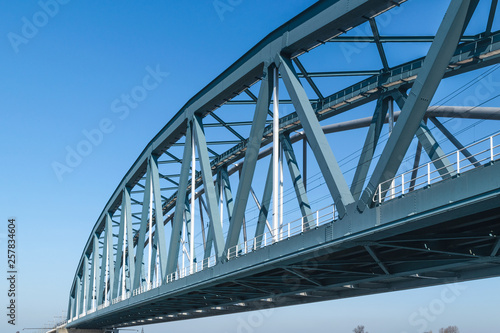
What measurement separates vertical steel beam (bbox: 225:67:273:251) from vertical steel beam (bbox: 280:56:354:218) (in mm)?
3147

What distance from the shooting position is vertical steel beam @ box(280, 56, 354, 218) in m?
18.8

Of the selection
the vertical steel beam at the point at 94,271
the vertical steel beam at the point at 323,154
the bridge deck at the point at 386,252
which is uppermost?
the vertical steel beam at the point at 94,271

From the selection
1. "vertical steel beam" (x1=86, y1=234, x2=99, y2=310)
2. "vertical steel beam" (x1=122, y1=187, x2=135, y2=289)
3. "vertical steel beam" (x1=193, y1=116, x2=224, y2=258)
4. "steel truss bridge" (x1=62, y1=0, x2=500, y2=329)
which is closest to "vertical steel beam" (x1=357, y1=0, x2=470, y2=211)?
"steel truss bridge" (x1=62, y1=0, x2=500, y2=329)

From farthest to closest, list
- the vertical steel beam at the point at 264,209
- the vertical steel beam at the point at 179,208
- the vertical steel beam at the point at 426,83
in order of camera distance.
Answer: the vertical steel beam at the point at 179,208
the vertical steel beam at the point at 264,209
the vertical steel beam at the point at 426,83

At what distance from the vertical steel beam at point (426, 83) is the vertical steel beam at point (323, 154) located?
2773 mm

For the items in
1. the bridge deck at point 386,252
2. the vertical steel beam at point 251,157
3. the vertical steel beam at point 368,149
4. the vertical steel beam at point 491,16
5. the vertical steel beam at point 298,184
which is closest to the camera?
the bridge deck at point 386,252

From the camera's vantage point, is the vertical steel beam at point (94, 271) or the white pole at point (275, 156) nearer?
the white pole at point (275, 156)

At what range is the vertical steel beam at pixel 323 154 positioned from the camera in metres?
18.8

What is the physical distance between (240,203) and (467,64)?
40.3 feet

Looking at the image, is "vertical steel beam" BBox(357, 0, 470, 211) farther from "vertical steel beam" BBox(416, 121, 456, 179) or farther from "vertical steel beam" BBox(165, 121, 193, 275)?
"vertical steel beam" BBox(165, 121, 193, 275)

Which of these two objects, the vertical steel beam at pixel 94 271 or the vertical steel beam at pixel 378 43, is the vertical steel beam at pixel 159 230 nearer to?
the vertical steel beam at pixel 378 43

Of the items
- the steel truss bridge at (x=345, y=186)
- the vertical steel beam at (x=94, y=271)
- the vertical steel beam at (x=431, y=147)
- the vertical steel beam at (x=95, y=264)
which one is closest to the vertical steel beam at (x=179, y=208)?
the steel truss bridge at (x=345, y=186)

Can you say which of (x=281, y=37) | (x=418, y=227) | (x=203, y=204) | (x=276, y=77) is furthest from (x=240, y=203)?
(x=203, y=204)

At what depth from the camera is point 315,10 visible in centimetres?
2333
